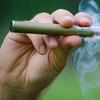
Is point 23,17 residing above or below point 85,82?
above

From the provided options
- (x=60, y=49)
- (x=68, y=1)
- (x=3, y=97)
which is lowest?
(x=3, y=97)

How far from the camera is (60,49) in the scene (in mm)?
952

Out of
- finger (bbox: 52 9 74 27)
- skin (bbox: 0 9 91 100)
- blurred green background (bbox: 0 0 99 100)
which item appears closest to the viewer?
finger (bbox: 52 9 74 27)

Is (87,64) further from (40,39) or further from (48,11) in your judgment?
(48,11)

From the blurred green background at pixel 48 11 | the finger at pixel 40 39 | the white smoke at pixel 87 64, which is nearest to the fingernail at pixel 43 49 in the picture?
the finger at pixel 40 39

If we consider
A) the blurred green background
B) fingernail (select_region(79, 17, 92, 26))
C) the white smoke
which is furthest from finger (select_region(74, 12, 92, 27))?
the blurred green background

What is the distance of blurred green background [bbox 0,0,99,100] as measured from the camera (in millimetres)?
2562

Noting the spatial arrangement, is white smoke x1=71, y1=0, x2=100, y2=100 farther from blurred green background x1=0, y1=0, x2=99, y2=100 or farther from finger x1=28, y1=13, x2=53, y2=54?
blurred green background x1=0, y1=0, x2=99, y2=100

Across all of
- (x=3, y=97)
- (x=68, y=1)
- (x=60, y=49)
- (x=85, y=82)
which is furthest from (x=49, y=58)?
(x=68, y=1)

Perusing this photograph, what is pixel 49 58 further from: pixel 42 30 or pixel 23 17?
pixel 23 17

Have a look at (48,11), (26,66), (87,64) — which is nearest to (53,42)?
(26,66)

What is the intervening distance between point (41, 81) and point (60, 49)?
0.14m

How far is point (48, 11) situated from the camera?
2973 millimetres

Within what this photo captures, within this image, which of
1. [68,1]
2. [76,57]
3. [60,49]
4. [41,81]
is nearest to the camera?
[60,49]
